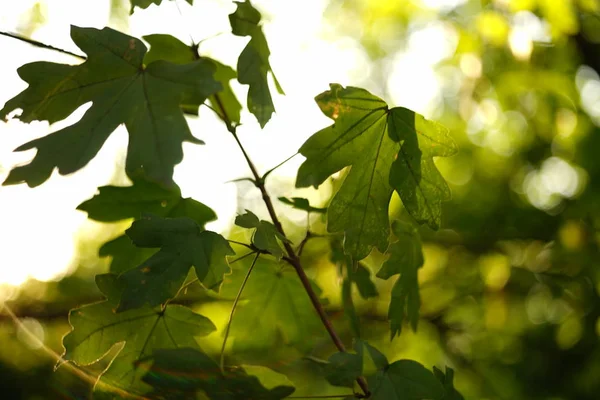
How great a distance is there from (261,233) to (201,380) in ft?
0.99

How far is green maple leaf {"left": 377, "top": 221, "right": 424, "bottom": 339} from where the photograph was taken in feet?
4.34

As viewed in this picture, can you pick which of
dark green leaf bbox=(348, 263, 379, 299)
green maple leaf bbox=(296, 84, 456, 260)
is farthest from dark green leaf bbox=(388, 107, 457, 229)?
dark green leaf bbox=(348, 263, 379, 299)

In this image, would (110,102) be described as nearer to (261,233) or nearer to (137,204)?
(261,233)

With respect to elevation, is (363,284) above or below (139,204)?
below

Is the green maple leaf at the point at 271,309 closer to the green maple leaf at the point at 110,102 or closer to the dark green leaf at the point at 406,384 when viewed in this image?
the dark green leaf at the point at 406,384

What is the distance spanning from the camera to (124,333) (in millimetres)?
1162

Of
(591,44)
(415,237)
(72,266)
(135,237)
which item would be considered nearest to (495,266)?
(591,44)

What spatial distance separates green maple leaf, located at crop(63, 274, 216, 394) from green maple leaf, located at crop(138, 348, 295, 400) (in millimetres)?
43

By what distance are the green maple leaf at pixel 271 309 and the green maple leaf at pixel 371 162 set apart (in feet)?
1.09

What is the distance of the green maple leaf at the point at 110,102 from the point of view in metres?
0.91

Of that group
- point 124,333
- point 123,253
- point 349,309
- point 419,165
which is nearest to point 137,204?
point 123,253

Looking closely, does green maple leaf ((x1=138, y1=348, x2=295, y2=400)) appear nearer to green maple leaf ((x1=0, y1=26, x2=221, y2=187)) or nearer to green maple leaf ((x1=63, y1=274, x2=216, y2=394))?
green maple leaf ((x1=63, y1=274, x2=216, y2=394))

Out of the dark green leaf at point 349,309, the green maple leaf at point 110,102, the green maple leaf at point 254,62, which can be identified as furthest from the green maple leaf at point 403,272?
the green maple leaf at point 110,102

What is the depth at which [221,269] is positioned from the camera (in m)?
1.03
